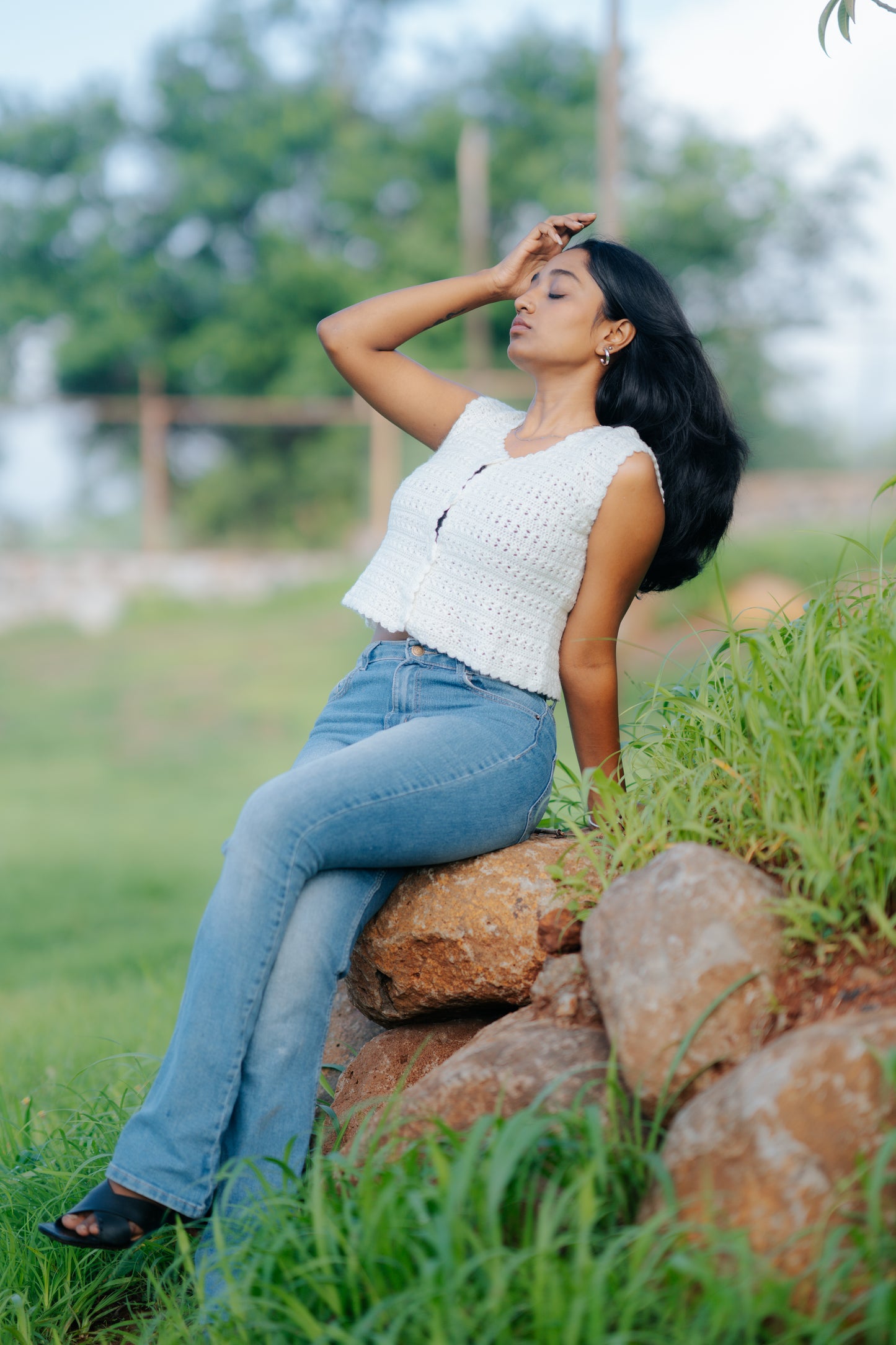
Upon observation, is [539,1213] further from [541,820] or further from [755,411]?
[755,411]

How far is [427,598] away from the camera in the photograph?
2.36 m

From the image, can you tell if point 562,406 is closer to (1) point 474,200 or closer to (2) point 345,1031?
(2) point 345,1031

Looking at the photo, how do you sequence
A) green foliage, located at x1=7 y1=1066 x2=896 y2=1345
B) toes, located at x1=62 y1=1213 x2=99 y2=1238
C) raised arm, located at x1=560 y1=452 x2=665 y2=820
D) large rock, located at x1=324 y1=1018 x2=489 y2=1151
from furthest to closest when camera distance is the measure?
raised arm, located at x1=560 y1=452 x2=665 y2=820 → large rock, located at x1=324 y1=1018 x2=489 y2=1151 → toes, located at x1=62 y1=1213 x2=99 y2=1238 → green foliage, located at x1=7 y1=1066 x2=896 y2=1345

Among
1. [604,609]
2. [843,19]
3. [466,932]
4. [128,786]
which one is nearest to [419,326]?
[604,609]

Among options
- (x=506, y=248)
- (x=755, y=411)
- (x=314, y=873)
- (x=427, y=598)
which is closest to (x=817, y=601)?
(x=427, y=598)

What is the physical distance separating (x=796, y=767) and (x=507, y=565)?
798 mm

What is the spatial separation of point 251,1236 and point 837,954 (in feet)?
2.97

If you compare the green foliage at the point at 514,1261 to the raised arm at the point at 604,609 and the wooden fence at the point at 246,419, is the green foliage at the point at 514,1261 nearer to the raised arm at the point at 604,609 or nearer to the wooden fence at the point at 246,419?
the raised arm at the point at 604,609

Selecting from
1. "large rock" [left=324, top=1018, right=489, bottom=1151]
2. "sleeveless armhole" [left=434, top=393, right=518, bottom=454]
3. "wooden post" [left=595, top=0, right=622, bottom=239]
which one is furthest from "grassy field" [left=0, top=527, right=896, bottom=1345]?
"wooden post" [left=595, top=0, right=622, bottom=239]

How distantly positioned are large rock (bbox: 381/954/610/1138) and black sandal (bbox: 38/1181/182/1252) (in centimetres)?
42

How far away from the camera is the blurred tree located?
592 inches

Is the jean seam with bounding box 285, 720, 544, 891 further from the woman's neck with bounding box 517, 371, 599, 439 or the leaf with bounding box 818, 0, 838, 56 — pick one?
the leaf with bounding box 818, 0, 838, 56

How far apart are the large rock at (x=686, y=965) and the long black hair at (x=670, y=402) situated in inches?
40.2

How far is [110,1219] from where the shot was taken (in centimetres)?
180
